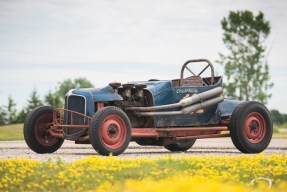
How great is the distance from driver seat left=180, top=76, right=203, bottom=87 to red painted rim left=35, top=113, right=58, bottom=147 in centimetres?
371

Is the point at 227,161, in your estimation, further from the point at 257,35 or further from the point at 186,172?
the point at 257,35

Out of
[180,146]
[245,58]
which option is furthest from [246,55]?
[180,146]

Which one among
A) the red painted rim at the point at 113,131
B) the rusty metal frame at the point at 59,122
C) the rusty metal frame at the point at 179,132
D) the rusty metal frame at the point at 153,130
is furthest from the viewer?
the rusty metal frame at the point at 179,132

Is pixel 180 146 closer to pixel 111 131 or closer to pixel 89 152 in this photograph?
pixel 89 152

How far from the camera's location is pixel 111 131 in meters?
14.8

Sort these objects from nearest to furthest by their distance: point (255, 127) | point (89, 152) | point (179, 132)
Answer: point (179, 132) → point (89, 152) → point (255, 127)

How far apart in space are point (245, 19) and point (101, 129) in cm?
3981

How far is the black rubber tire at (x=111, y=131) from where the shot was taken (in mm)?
14398

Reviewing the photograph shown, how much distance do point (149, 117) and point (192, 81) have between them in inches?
80.3

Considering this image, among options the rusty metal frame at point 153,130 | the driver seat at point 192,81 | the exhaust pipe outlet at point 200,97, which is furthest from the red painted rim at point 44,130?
the driver seat at point 192,81

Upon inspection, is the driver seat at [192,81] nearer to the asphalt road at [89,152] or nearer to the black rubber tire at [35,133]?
Result: the asphalt road at [89,152]

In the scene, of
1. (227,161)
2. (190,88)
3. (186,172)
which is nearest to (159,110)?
(190,88)

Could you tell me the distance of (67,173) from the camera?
10.4m

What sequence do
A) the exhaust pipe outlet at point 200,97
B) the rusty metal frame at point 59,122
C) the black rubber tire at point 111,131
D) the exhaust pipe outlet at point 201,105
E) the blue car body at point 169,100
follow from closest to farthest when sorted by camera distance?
the black rubber tire at point 111,131 < the rusty metal frame at point 59,122 < the blue car body at point 169,100 < the exhaust pipe outlet at point 200,97 < the exhaust pipe outlet at point 201,105
